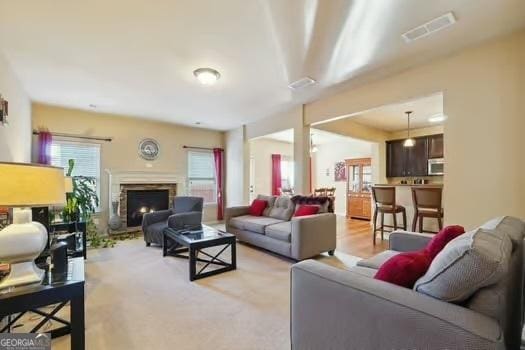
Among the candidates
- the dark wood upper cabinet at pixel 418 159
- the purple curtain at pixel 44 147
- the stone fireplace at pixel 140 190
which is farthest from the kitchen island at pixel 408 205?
the purple curtain at pixel 44 147

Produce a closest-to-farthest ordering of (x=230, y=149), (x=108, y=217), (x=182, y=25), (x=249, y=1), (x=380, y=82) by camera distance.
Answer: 1. (x=249, y=1)
2. (x=182, y=25)
3. (x=380, y=82)
4. (x=108, y=217)
5. (x=230, y=149)

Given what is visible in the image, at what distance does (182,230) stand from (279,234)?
1.46 metres

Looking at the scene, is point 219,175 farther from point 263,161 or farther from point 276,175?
point 276,175

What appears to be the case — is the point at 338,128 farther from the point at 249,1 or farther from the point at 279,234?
the point at 249,1

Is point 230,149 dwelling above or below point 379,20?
below

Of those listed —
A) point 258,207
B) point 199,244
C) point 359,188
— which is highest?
point 359,188

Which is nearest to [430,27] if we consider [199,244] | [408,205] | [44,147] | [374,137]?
[199,244]

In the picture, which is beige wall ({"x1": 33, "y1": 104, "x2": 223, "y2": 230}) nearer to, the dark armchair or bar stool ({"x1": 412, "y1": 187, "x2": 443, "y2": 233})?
the dark armchair

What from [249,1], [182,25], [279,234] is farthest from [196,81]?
[279,234]

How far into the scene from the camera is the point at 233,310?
2.20 meters

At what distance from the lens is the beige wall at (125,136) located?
4710 mm

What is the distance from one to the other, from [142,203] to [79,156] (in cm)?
152

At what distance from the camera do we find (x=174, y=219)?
3863 mm

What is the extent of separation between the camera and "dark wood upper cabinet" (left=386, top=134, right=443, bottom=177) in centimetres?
602
